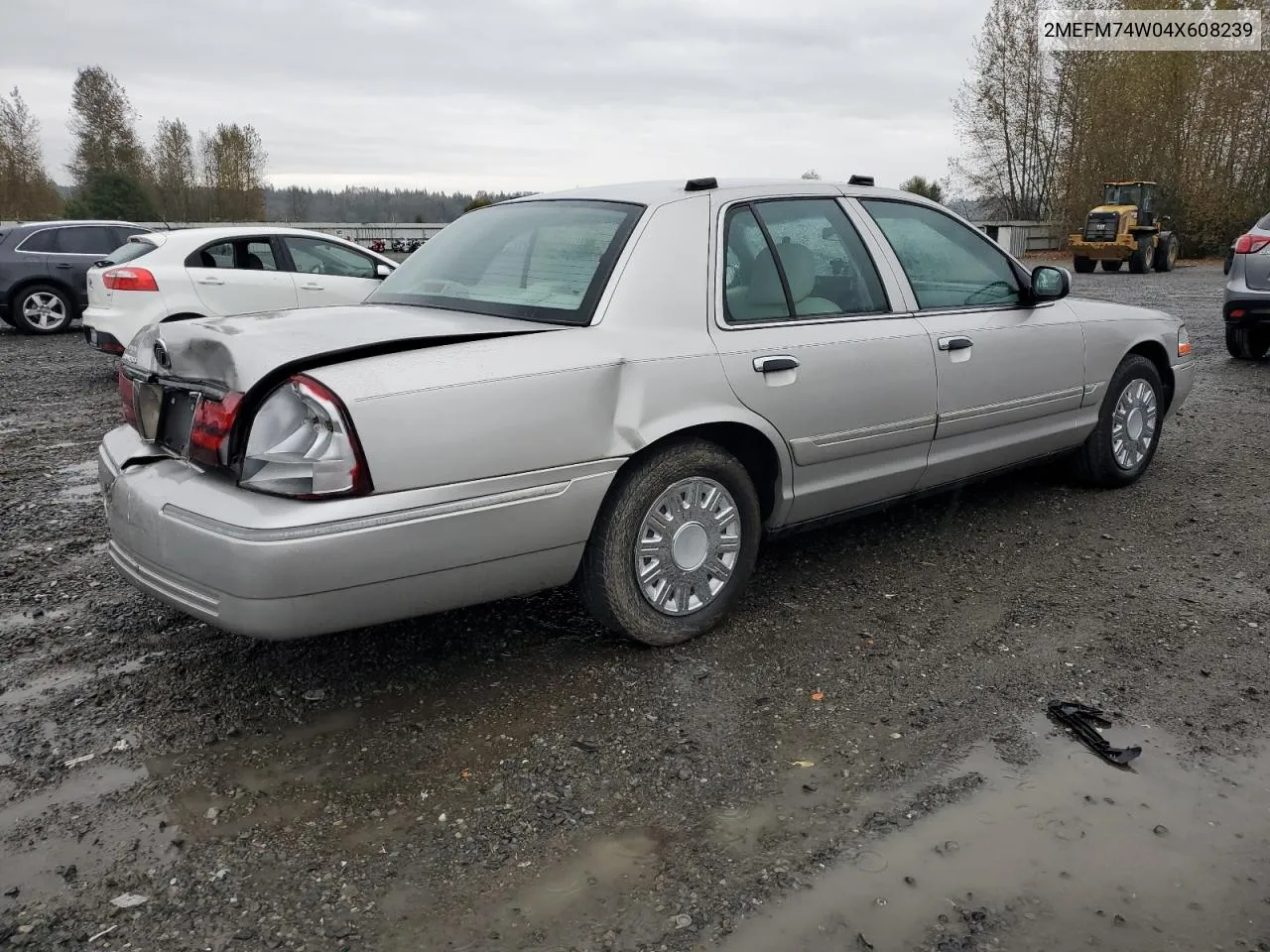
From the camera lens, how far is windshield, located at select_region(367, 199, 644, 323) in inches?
140

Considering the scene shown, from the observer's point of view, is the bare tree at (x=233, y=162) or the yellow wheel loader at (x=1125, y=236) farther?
the bare tree at (x=233, y=162)

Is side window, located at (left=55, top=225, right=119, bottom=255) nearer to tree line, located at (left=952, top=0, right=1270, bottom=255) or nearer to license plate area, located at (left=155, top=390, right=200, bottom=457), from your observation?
license plate area, located at (left=155, top=390, right=200, bottom=457)

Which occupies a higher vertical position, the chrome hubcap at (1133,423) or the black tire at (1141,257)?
the black tire at (1141,257)

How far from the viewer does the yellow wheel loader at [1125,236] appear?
27.4 meters

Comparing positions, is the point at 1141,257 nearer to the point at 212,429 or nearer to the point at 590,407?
the point at 590,407

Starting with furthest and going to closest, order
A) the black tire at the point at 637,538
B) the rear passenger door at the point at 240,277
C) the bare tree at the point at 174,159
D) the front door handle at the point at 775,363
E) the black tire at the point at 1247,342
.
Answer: the bare tree at the point at 174,159, the black tire at the point at 1247,342, the rear passenger door at the point at 240,277, the front door handle at the point at 775,363, the black tire at the point at 637,538

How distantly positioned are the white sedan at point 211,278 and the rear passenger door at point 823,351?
6220mm

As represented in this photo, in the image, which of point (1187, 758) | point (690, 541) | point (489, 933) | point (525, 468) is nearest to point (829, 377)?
point (690, 541)

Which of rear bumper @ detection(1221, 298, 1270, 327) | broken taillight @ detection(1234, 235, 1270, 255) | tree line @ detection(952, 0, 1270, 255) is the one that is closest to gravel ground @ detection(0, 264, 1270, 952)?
rear bumper @ detection(1221, 298, 1270, 327)

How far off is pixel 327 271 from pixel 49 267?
19.8ft

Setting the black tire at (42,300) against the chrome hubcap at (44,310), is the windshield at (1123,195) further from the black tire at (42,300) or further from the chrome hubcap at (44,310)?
the chrome hubcap at (44,310)

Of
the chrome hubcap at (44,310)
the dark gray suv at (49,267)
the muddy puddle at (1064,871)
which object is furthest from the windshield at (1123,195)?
the muddy puddle at (1064,871)

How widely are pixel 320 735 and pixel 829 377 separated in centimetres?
213

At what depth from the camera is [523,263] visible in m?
3.81
